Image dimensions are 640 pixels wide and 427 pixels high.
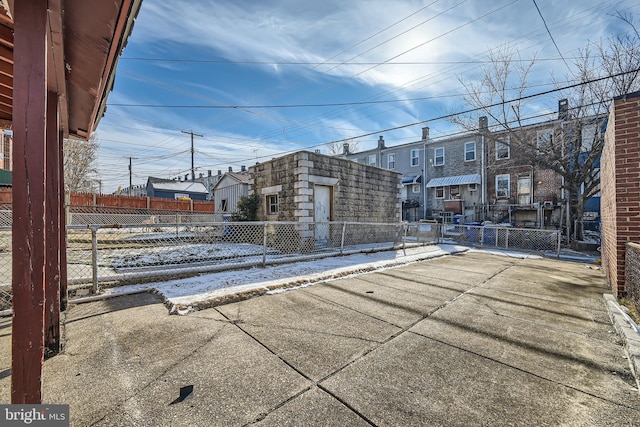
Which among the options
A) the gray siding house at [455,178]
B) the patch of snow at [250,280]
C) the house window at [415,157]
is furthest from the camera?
the house window at [415,157]

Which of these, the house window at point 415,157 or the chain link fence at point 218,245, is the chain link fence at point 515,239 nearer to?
the chain link fence at point 218,245

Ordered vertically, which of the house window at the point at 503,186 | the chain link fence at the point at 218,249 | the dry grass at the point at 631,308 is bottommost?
the dry grass at the point at 631,308

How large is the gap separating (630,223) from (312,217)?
7.31 meters

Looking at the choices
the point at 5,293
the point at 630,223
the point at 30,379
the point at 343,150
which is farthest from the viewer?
the point at 343,150

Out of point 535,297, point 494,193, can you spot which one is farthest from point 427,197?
point 535,297

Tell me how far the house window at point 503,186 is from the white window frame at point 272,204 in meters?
17.1

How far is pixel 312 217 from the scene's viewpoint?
9.44 meters

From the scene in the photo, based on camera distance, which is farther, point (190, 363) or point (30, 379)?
point (190, 363)

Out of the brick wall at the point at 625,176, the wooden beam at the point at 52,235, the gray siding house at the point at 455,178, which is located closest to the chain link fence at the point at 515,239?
the gray siding house at the point at 455,178

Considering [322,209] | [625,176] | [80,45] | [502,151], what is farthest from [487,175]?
[80,45]

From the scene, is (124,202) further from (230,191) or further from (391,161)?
(391,161)

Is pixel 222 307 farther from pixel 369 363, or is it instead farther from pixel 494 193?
pixel 494 193

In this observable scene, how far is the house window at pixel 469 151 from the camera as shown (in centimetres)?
2089

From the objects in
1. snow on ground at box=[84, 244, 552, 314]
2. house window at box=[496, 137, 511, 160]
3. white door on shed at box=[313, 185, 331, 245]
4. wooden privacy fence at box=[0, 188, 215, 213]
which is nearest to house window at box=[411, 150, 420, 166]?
house window at box=[496, 137, 511, 160]
